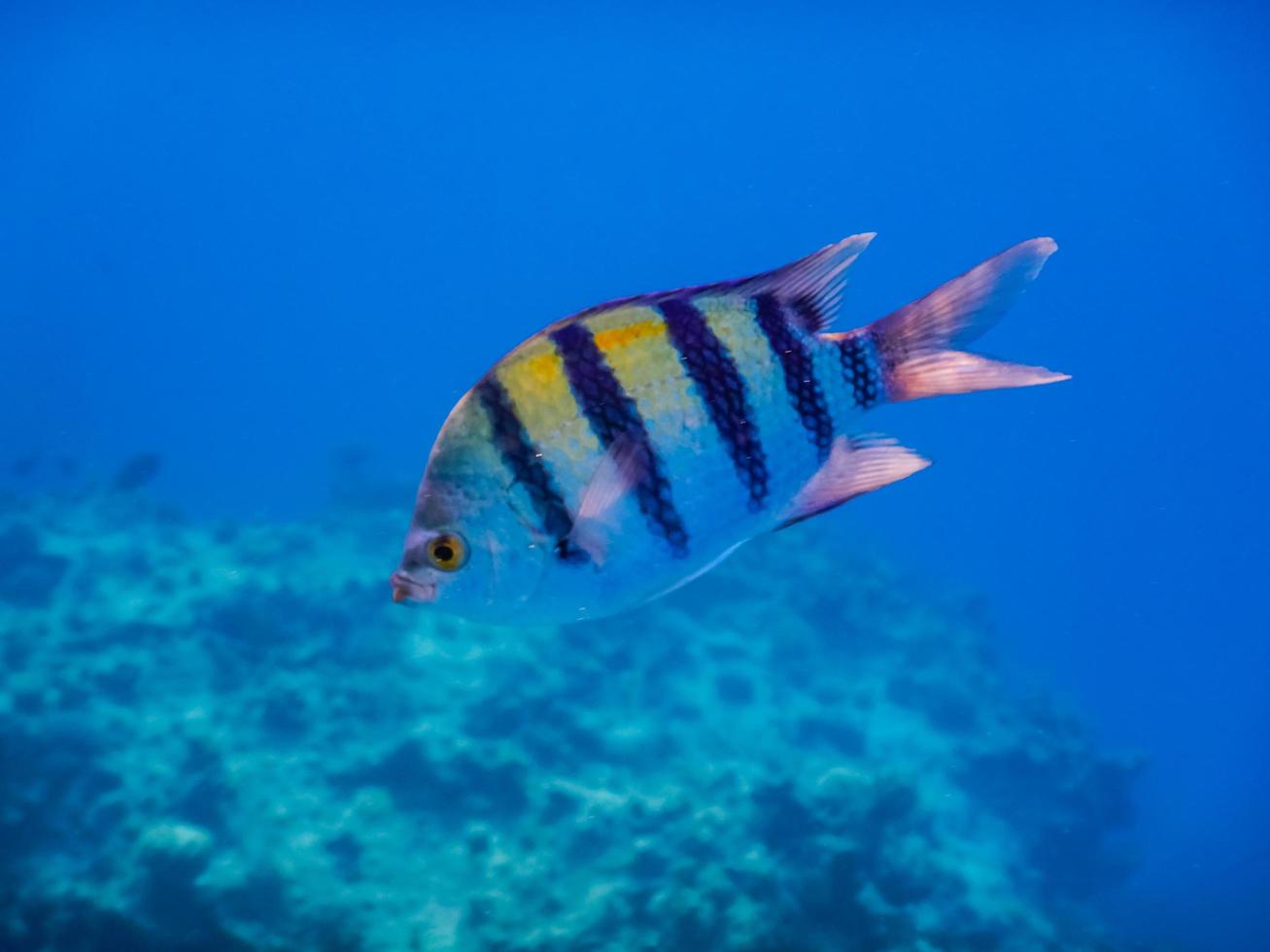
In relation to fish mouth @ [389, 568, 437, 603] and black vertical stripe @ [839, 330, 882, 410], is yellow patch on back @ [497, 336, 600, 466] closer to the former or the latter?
fish mouth @ [389, 568, 437, 603]

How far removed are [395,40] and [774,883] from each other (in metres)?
66.9

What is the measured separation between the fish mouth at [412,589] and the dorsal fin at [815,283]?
0.89m

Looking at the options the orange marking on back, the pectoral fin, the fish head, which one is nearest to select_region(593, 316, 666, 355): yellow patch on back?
the orange marking on back

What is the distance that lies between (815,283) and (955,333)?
0.31 m

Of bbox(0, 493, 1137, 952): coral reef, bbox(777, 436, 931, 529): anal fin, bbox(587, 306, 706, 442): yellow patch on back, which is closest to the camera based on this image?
bbox(587, 306, 706, 442): yellow patch on back

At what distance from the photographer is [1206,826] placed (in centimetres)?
2806

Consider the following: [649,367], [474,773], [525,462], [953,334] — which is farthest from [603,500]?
[474,773]

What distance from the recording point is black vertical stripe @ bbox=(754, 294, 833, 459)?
1650mm

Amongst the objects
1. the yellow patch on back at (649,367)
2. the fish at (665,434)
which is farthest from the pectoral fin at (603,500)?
the yellow patch on back at (649,367)

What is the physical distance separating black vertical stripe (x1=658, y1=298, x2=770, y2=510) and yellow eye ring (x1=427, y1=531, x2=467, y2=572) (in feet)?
1.79

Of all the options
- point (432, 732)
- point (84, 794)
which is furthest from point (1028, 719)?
point (84, 794)

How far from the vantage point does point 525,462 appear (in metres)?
1.49

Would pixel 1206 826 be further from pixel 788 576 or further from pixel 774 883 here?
pixel 774 883

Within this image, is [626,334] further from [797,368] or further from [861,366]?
[861,366]
